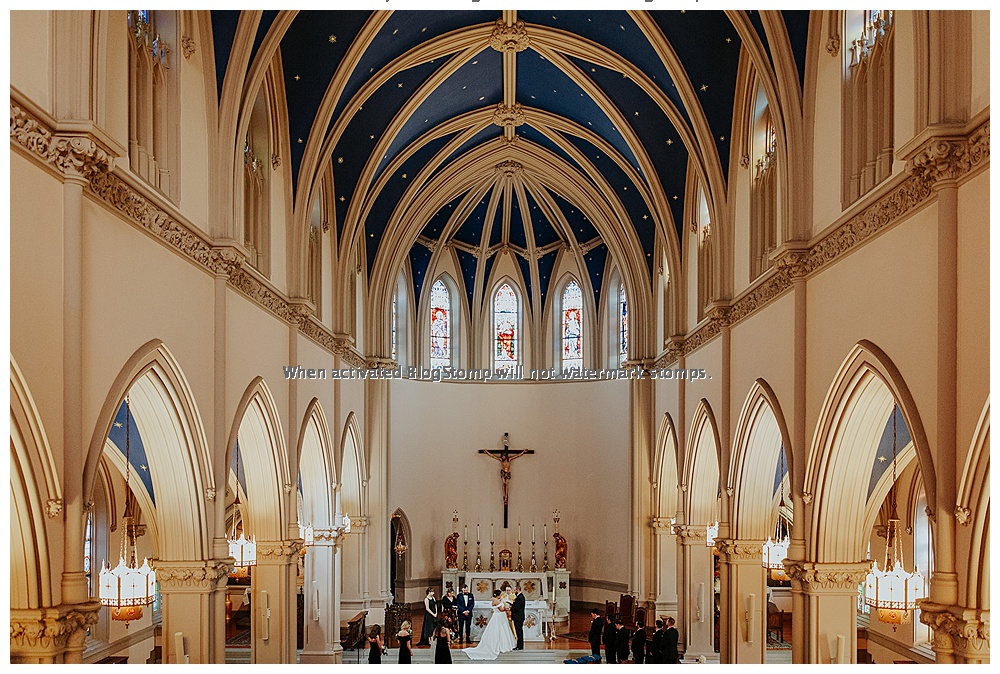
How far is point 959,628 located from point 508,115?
18515mm

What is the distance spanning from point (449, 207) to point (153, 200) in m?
20.1

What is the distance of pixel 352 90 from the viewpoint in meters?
19.6

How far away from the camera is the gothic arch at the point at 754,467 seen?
17500 mm

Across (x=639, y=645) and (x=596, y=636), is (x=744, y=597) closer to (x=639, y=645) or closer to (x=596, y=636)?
(x=639, y=645)

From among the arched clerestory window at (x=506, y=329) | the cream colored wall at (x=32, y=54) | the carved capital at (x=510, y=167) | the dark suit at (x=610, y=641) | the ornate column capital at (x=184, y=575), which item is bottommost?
the dark suit at (x=610, y=641)

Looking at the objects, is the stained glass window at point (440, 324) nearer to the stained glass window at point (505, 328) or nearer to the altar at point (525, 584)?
the stained glass window at point (505, 328)

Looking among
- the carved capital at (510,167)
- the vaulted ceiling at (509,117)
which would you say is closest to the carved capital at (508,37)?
the vaulted ceiling at (509,117)

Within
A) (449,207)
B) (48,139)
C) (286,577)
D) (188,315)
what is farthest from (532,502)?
(48,139)

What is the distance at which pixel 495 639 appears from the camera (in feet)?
78.7

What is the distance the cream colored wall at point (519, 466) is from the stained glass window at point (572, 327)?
95 centimetres

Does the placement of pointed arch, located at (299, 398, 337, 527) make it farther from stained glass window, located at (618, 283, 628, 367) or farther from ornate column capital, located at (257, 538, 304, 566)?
stained glass window, located at (618, 283, 628, 367)

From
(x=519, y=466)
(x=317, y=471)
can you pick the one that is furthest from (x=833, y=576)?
(x=519, y=466)

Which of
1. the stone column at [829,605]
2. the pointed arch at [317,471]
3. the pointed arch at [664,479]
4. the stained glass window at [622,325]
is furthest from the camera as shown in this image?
the stained glass window at [622,325]

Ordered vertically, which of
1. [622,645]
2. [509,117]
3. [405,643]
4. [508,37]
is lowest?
[622,645]
